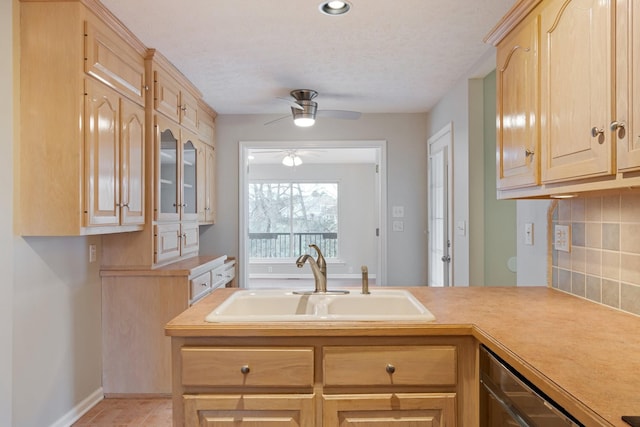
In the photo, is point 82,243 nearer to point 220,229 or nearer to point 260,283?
point 220,229

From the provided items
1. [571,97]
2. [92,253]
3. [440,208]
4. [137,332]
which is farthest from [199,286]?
[571,97]

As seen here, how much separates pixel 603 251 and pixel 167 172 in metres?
2.77

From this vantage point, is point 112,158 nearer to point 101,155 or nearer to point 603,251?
point 101,155

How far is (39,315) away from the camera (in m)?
2.31

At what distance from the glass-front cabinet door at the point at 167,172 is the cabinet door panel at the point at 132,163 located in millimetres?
184

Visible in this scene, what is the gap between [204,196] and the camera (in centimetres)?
427

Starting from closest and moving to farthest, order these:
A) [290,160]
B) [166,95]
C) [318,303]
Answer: [318,303] < [166,95] < [290,160]

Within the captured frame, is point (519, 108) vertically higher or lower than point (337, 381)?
higher

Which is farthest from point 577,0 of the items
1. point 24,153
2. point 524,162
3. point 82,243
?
point 82,243

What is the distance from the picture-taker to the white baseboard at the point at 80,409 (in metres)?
2.53

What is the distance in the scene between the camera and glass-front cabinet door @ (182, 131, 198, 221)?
362 centimetres

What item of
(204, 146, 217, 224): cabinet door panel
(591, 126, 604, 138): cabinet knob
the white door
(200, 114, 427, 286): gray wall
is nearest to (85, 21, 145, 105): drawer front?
(204, 146, 217, 224): cabinet door panel

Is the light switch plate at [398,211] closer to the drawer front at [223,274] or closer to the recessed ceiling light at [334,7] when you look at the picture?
the drawer front at [223,274]

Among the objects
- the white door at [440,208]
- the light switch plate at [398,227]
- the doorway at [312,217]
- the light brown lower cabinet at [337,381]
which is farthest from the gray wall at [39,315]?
the doorway at [312,217]
